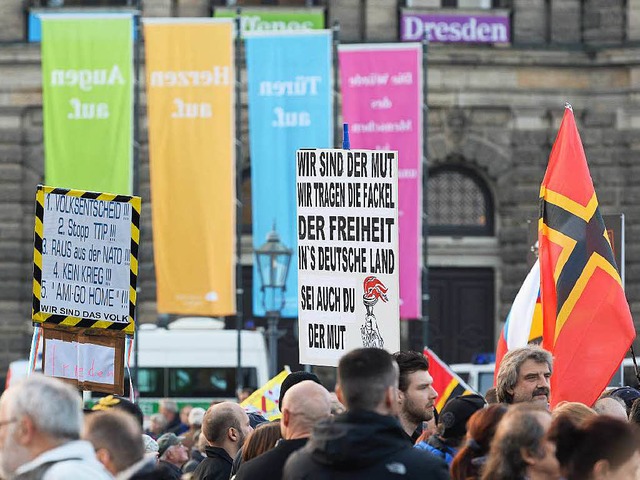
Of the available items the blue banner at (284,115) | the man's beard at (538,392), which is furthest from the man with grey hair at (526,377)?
the blue banner at (284,115)

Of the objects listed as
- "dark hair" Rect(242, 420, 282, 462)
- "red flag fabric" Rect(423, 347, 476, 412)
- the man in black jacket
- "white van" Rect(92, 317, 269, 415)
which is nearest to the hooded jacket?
the man in black jacket

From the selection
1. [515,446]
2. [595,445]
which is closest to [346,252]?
[515,446]

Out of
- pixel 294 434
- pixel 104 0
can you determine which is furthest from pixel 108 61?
pixel 294 434

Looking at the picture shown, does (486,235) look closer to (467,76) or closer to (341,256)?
(467,76)

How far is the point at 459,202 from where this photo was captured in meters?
31.4

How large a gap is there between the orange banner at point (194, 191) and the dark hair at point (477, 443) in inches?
690

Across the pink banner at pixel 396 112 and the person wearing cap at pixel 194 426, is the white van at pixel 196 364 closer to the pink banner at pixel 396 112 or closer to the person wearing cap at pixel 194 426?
the pink banner at pixel 396 112

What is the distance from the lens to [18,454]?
596cm

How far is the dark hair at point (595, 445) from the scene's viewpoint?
20.9 ft

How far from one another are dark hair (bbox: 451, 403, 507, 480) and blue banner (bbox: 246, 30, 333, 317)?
16859mm

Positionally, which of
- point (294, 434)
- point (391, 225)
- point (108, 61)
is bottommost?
point (294, 434)

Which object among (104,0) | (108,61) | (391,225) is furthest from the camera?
(104,0)

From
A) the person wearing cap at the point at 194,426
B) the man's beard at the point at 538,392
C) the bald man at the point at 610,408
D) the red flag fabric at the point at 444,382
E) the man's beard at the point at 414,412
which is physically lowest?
the person wearing cap at the point at 194,426

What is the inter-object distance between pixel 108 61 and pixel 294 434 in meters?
17.7
